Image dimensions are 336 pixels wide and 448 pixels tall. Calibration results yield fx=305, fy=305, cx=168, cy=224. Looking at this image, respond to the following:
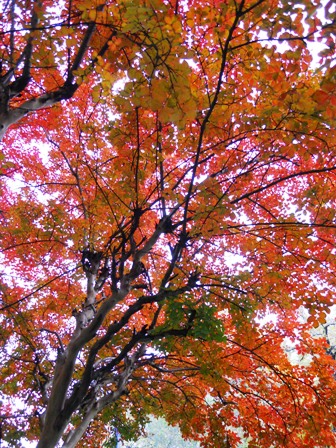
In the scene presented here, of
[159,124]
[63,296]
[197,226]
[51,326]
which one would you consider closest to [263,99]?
[159,124]

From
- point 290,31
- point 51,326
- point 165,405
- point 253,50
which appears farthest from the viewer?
point 51,326

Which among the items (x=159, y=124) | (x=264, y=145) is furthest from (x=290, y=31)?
(x=159, y=124)

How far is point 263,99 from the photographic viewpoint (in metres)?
3.36

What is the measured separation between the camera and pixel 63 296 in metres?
6.84

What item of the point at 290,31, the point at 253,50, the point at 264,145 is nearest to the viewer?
the point at 290,31

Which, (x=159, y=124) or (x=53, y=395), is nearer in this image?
(x=159, y=124)

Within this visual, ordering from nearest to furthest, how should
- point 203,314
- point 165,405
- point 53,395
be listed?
point 203,314
point 53,395
point 165,405

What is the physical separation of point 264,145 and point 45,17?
2.38 m

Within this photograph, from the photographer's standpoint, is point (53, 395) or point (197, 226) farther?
point (53, 395)

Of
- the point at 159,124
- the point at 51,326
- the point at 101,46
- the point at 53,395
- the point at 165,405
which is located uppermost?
the point at 101,46

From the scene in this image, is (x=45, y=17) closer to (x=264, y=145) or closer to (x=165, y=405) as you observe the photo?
(x=264, y=145)

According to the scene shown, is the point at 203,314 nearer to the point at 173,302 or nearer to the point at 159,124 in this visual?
the point at 173,302

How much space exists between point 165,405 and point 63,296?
3.25 meters

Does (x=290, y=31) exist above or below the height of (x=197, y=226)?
above
